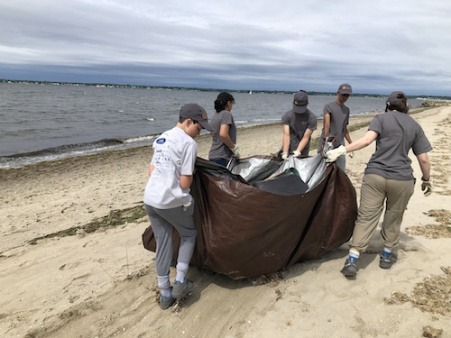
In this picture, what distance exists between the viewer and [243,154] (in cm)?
1342

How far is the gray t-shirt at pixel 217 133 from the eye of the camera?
14.4ft

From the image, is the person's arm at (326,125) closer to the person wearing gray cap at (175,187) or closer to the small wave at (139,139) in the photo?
the person wearing gray cap at (175,187)

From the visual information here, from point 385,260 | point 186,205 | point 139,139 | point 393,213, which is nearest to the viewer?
point 186,205

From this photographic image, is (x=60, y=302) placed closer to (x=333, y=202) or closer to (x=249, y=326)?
(x=249, y=326)

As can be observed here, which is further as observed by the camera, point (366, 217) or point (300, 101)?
point (300, 101)

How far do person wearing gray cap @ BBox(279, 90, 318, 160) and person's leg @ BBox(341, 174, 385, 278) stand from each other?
1379 mm

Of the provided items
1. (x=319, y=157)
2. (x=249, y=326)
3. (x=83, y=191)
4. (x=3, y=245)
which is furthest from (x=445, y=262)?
(x=83, y=191)

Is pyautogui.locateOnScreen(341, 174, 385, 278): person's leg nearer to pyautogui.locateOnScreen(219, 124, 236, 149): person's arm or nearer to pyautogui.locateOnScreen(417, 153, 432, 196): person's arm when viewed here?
pyautogui.locateOnScreen(417, 153, 432, 196): person's arm

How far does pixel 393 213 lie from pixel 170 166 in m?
2.24

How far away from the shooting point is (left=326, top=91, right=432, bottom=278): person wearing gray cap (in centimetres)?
338

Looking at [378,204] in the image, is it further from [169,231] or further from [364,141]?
[169,231]

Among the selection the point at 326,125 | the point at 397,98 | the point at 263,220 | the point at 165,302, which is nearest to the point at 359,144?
the point at 397,98

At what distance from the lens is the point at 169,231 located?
3043 millimetres

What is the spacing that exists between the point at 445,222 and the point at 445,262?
52.4 inches
